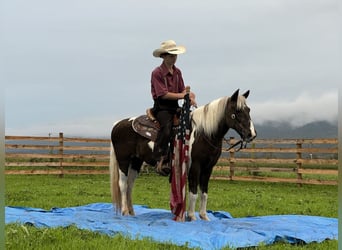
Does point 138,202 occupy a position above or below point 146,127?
below

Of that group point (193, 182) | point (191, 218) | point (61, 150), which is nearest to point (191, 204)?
point (191, 218)

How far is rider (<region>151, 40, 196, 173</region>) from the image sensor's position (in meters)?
5.43

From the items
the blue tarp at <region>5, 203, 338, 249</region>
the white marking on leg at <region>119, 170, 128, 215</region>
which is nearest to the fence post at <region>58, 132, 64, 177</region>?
the blue tarp at <region>5, 203, 338, 249</region>

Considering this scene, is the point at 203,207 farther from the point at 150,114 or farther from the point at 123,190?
the point at 150,114

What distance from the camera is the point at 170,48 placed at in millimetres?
5473

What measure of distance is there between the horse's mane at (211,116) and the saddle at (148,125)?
1.05 ft

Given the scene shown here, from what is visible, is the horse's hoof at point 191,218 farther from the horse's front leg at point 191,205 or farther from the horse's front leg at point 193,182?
the horse's front leg at point 193,182

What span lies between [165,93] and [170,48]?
2.08 feet

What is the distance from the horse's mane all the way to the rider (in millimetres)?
210

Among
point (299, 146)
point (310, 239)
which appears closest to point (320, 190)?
point (299, 146)

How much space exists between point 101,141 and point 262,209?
9.14m

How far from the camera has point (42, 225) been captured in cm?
468

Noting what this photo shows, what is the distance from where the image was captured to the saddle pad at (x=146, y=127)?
566 cm

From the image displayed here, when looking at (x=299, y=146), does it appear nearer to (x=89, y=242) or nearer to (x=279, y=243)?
(x=279, y=243)
